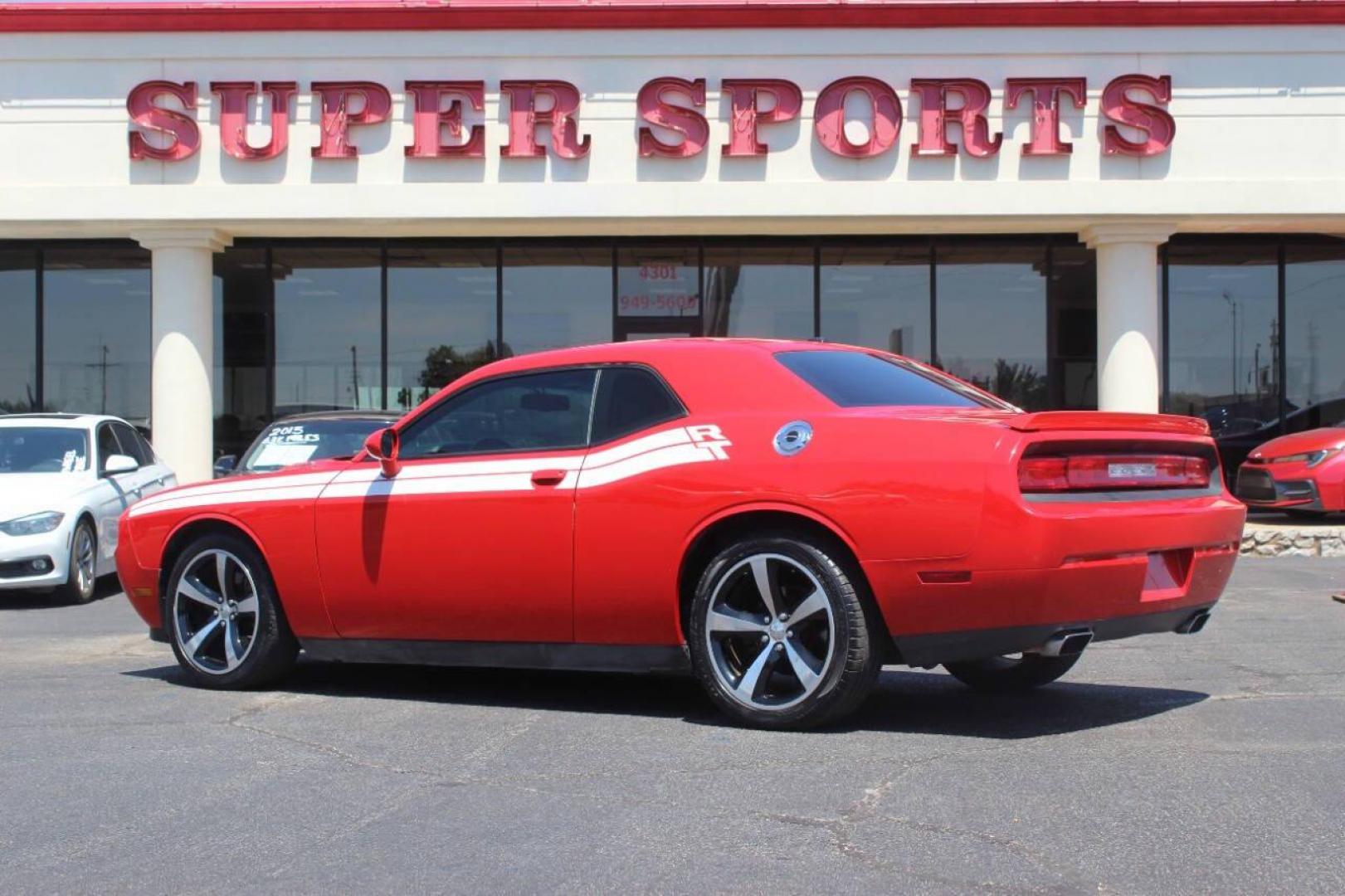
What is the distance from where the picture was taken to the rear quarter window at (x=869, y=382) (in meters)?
5.71

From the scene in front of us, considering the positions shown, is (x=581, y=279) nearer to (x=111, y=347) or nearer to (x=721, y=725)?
(x=111, y=347)

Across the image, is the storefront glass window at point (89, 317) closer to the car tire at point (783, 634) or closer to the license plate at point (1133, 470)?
the car tire at point (783, 634)

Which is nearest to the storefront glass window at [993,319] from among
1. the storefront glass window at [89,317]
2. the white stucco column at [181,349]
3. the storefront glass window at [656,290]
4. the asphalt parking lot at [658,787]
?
the storefront glass window at [656,290]

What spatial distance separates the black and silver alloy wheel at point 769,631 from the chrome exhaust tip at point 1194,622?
1.41 m

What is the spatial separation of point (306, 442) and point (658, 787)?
255 inches

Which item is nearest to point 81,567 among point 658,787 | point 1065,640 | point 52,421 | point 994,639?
point 52,421

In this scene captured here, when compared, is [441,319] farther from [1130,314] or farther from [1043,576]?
[1043,576]

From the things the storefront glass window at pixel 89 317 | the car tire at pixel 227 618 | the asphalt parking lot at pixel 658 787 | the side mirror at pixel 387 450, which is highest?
the storefront glass window at pixel 89 317

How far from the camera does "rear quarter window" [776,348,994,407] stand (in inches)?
225

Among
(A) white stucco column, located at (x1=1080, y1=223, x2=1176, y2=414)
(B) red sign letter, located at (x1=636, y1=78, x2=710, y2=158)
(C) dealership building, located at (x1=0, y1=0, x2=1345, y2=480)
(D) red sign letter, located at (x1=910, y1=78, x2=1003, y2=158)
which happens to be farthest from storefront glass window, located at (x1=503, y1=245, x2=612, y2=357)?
(A) white stucco column, located at (x1=1080, y1=223, x2=1176, y2=414)

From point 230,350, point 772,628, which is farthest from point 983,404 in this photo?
point 230,350

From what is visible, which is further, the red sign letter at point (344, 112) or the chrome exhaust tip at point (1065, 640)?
the red sign letter at point (344, 112)

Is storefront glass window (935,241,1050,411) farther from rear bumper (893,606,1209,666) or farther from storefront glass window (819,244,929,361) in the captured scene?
rear bumper (893,606,1209,666)

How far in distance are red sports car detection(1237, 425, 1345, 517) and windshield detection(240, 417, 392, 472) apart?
346 inches
